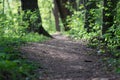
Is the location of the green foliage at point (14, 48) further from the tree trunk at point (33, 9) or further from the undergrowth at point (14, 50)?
the tree trunk at point (33, 9)

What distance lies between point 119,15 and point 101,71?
150 inches

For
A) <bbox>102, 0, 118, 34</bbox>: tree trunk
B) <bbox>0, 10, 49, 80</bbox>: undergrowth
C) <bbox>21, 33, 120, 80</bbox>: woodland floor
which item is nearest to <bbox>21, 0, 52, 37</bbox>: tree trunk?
<bbox>0, 10, 49, 80</bbox>: undergrowth

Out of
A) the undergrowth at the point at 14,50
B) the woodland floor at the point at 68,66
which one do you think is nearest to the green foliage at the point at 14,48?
the undergrowth at the point at 14,50

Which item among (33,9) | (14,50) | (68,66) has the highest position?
(14,50)

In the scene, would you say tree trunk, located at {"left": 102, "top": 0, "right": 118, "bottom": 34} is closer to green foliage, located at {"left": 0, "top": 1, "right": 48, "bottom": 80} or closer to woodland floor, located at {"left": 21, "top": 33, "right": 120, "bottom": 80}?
woodland floor, located at {"left": 21, "top": 33, "right": 120, "bottom": 80}

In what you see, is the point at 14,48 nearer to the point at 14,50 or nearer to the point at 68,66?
the point at 14,50

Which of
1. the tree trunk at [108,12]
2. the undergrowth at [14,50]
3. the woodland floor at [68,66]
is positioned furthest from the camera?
the tree trunk at [108,12]

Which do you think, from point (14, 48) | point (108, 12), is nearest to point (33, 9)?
point (108, 12)

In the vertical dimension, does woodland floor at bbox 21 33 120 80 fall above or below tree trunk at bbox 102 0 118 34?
below

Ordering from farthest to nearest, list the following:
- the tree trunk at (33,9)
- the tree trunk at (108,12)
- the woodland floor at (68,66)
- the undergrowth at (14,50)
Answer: the tree trunk at (33,9)
the tree trunk at (108,12)
the woodland floor at (68,66)
the undergrowth at (14,50)

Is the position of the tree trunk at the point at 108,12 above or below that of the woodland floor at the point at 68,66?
above

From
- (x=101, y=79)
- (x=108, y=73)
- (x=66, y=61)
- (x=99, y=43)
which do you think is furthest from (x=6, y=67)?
(x=99, y=43)

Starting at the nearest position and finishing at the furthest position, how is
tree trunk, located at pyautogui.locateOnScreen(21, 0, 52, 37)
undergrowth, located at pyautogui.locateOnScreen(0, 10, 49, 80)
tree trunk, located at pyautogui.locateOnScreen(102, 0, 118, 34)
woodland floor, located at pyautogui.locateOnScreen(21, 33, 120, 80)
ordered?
1. undergrowth, located at pyautogui.locateOnScreen(0, 10, 49, 80)
2. woodland floor, located at pyautogui.locateOnScreen(21, 33, 120, 80)
3. tree trunk, located at pyautogui.locateOnScreen(102, 0, 118, 34)
4. tree trunk, located at pyautogui.locateOnScreen(21, 0, 52, 37)

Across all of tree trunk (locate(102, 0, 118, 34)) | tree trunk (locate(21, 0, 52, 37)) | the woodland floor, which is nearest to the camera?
the woodland floor
